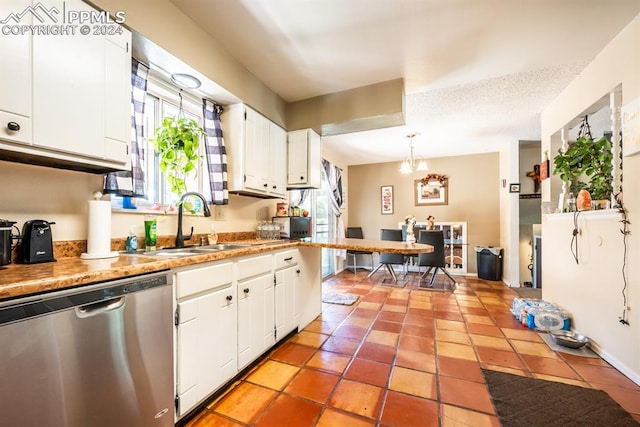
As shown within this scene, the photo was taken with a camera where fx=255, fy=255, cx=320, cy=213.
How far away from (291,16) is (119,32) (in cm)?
102

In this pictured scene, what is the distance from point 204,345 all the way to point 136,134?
1388 mm

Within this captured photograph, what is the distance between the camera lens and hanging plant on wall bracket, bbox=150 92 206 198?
177 cm

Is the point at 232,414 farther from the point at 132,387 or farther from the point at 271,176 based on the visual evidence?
the point at 271,176

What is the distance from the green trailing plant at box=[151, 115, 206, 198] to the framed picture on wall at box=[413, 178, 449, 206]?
487 centimetres

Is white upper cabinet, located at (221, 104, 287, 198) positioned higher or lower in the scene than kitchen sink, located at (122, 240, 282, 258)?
higher

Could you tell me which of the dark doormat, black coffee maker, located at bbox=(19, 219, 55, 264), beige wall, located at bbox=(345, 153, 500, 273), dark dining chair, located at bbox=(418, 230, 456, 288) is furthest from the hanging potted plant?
black coffee maker, located at bbox=(19, 219, 55, 264)

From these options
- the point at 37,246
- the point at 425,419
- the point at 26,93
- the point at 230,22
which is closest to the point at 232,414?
the point at 425,419

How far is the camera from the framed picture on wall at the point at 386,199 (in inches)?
232

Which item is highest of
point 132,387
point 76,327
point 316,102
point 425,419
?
point 316,102

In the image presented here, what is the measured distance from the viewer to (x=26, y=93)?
3.42ft

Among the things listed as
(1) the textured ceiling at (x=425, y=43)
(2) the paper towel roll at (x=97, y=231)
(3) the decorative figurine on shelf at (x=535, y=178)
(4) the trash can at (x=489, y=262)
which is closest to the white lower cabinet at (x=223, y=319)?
(2) the paper towel roll at (x=97, y=231)

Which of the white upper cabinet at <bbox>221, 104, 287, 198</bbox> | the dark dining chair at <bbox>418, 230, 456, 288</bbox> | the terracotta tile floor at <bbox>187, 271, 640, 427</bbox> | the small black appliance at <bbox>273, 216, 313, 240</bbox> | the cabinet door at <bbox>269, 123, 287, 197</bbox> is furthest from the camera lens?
the dark dining chair at <bbox>418, 230, 456, 288</bbox>

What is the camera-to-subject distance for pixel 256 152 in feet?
8.11

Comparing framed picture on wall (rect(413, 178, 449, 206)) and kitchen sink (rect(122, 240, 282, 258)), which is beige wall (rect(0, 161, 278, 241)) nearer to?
kitchen sink (rect(122, 240, 282, 258))
